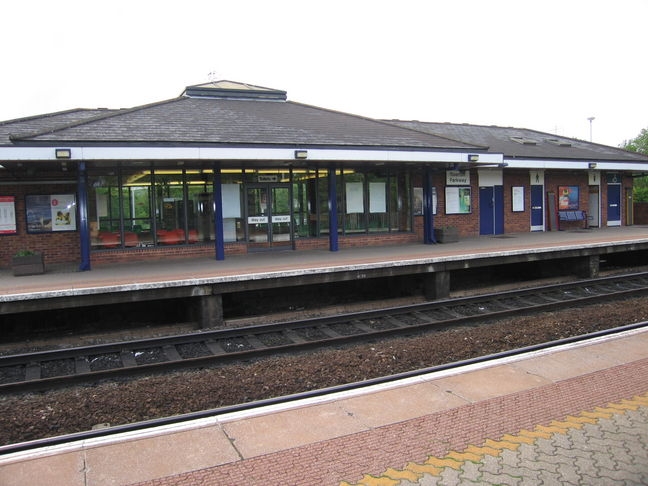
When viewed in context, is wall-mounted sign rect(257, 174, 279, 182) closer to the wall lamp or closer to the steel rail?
the wall lamp

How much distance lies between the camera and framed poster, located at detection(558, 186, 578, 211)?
2108 centimetres

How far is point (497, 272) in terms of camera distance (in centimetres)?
1477

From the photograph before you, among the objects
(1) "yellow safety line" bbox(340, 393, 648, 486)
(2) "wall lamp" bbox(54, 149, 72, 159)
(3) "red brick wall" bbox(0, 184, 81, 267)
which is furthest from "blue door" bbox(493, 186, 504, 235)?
(1) "yellow safety line" bbox(340, 393, 648, 486)

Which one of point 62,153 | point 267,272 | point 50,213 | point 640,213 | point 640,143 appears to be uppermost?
point 640,143

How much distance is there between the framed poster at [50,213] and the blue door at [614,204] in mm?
20452

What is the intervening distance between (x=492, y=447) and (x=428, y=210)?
12.3 meters

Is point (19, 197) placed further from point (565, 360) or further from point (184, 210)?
point (565, 360)

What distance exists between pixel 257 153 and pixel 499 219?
35.1 ft

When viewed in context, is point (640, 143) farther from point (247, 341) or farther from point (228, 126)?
point (247, 341)

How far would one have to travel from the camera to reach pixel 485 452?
388cm

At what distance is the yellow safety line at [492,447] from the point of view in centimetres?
352

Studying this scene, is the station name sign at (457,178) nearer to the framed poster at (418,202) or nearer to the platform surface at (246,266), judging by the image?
the framed poster at (418,202)

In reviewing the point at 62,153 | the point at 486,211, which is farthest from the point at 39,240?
the point at 486,211

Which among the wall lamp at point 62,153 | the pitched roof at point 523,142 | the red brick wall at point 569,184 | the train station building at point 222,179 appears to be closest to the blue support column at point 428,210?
the train station building at point 222,179
